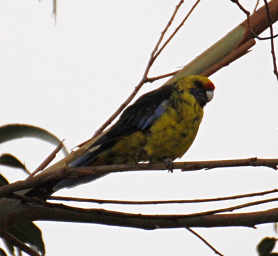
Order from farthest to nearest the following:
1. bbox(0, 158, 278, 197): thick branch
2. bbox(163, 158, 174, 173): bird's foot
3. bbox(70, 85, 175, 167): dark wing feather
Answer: bbox(70, 85, 175, 167): dark wing feather
bbox(163, 158, 174, 173): bird's foot
bbox(0, 158, 278, 197): thick branch

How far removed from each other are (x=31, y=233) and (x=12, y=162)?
210mm

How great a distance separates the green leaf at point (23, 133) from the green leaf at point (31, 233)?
218 mm

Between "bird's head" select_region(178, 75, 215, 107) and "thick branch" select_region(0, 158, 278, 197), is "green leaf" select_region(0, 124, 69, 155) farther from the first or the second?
"bird's head" select_region(178, 75, 215, 107)

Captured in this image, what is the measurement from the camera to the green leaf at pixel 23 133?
122cm

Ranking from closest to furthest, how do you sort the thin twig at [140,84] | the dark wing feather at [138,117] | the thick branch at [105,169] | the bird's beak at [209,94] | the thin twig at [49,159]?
the thick branch at [105,169]
the thin twig at [49,159]
the thin twig at [140,84]
the dark wing feather at [138,117]
the bird's beak at [209,94]

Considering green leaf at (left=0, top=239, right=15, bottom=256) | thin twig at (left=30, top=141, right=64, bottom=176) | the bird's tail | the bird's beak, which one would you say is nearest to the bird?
the bird's tail

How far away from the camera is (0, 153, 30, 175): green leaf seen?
1.22 meters

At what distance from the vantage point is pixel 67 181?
1.67m

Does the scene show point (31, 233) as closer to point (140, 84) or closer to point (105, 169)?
point (105, 169)

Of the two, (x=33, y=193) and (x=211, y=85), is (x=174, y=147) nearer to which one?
(x=211, y=85)

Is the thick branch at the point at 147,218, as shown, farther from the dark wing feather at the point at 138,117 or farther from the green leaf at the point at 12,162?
the dark wing feather at the point at 138,117

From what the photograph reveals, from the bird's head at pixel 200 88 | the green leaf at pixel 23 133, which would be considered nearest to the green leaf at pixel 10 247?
the green leaf at pixel 23 133

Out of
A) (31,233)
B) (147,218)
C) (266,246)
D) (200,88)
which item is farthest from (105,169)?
(200,88)

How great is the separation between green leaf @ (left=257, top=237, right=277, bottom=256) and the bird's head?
3.93ft
